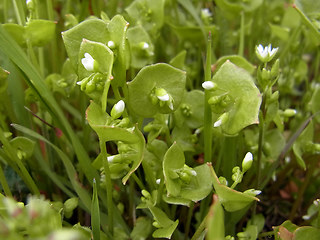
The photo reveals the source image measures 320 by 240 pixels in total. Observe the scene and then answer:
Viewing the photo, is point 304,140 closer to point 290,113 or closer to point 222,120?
point 290,113

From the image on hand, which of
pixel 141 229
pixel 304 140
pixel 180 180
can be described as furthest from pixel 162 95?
pixel 304 140

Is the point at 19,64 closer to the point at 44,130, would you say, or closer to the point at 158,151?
the point at 44,130

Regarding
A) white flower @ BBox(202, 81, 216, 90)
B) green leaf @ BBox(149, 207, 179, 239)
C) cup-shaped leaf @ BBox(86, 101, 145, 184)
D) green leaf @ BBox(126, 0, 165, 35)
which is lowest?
green leaf @ BBox(149, 207, 179, 239)

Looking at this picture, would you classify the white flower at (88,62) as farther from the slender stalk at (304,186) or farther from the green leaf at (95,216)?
the slender stalk at (304,186)

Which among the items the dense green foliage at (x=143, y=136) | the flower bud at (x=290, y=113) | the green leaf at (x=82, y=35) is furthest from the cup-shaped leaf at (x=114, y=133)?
the flower bud at (x=290, y=113)

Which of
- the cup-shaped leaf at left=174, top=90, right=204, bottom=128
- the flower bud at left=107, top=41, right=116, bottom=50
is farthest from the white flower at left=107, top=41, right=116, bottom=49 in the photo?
the cup-shaped leaf at left=174, top=90, right=204, bottom=128

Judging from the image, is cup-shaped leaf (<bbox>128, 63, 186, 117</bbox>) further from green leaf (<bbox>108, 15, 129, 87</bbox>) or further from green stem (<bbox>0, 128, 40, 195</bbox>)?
green stem (<bbox>0, 128, 40, 195</bbox>)

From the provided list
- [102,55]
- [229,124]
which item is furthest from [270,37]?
[102,55]

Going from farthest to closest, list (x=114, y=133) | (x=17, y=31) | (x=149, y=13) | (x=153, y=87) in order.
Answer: (x=149, y=13), (x=17, y=31), (x=153, y=87), (x=114, y=133)
